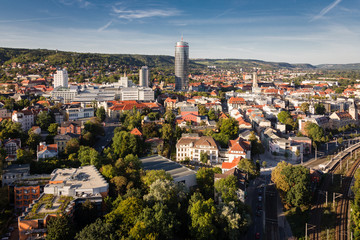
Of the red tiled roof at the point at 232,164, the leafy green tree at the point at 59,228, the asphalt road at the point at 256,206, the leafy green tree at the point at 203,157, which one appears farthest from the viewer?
the leafy green tree at the point at 203,157

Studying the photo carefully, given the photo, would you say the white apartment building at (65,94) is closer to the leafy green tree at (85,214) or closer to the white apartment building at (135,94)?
the white apartment building at (135,94)

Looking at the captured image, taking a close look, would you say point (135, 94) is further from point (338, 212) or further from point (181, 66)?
point (338, 212)

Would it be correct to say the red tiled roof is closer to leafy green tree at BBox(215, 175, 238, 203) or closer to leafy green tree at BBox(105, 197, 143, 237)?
leafy green tree at BBox(215, 175, 238, 203)

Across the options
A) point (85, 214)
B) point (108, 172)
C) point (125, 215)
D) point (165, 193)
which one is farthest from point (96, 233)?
point (108, 172)

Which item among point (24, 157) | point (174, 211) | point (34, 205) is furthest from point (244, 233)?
point (24, 157)

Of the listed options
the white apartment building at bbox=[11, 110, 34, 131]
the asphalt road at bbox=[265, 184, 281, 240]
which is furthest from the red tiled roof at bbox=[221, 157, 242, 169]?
the white apartment building at bbox=[11, 110, 34, 131]

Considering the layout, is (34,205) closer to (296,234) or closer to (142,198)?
(142,198)

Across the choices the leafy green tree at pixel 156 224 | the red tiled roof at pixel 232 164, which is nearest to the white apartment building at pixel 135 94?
the red tiled roof at pixel 232 164
